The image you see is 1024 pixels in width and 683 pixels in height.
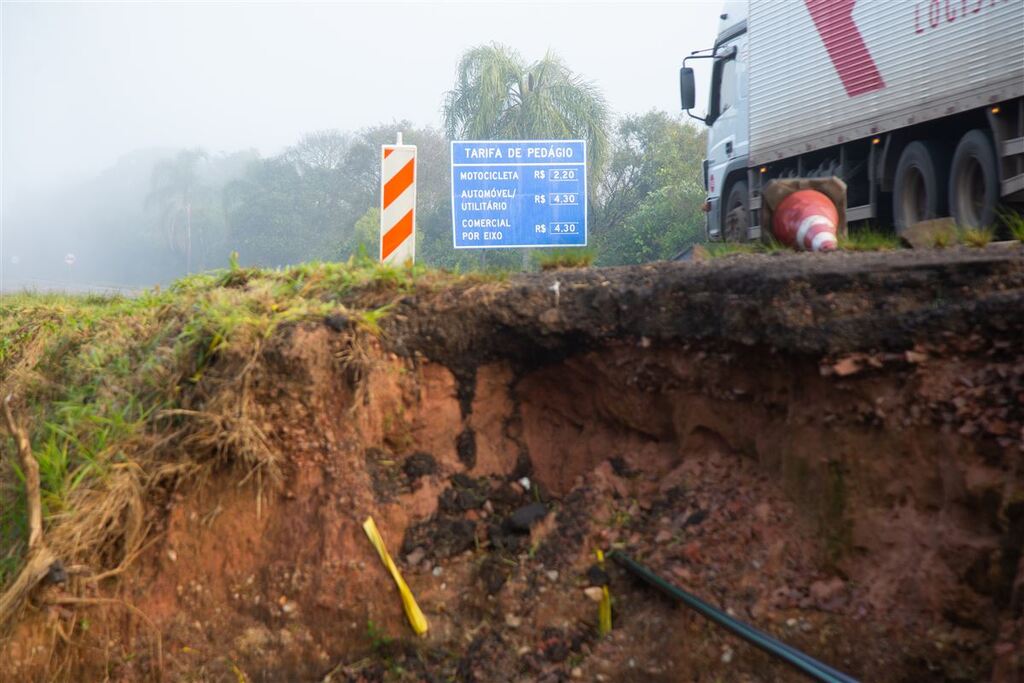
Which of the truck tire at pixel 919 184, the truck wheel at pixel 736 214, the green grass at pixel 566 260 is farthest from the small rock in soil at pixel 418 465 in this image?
the truck wheel at pixel 736 214

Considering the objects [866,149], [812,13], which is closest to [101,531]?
[866,149]

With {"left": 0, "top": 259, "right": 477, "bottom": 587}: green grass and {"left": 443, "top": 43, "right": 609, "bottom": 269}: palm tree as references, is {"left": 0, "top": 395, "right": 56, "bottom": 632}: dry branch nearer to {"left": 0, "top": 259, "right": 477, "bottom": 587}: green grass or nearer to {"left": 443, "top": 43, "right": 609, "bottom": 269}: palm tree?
{"left": 0, "top": 259, "right": 477, "bottom": 587}: green grass

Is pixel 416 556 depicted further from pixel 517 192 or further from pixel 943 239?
pixel 517 192

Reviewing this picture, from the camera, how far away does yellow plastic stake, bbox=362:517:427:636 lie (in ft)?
14.5

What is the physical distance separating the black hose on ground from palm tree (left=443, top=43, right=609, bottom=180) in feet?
76.8

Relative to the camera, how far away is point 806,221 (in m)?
6.56

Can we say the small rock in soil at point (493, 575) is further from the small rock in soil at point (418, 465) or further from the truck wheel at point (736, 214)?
the truck wheel at point (736, 214)

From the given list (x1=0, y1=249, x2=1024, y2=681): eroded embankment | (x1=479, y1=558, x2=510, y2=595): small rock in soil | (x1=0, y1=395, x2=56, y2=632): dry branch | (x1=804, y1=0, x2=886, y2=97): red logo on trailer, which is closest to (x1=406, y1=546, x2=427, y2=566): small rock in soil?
(x1=0, y1=249, x2=1024, y2=681): eroded embankment

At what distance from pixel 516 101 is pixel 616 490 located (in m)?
23.9

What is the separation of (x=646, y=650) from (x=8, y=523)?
3233mm

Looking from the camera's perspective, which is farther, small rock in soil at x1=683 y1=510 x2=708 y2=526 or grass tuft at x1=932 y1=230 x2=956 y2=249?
grass tuft at x1=932 y1=230 x2=956 y2=249

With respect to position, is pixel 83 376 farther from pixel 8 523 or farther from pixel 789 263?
pixel 789 263

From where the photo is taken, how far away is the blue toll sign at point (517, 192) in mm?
14367

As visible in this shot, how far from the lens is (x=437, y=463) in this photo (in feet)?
16.1
